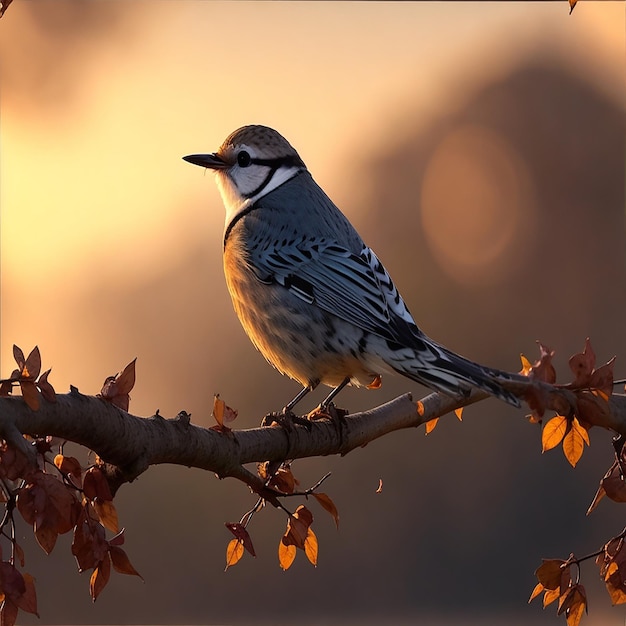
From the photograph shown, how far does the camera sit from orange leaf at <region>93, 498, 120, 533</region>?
212 centimetres

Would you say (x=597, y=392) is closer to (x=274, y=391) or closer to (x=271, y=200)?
(x=271, y=200)

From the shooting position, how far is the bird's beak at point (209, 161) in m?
4.32

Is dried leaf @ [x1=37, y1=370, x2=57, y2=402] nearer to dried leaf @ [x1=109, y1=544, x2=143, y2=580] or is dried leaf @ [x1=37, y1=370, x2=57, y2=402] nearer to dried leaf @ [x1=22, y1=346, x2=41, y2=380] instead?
dried leaf @ [x1=22, y1=346, x2=41, y2=380]

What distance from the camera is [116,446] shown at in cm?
222

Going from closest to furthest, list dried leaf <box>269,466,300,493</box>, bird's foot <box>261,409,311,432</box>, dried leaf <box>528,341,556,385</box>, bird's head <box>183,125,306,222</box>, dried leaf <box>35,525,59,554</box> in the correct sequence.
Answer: dried leaf <box>35,525,59,554</box>
dried leaf <box>528,341,556,385</box>
dried leaf <box>269,466,300,493</box>
bird's foot <box>261,409,311,432</box>
bird's head <box>183,125,306,222</box>

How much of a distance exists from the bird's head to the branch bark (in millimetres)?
1531

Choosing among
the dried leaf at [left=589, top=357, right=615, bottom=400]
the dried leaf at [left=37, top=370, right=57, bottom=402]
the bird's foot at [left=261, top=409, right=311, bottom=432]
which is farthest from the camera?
the bird's foot at [left=261, top=409, right=311, bottom=432]

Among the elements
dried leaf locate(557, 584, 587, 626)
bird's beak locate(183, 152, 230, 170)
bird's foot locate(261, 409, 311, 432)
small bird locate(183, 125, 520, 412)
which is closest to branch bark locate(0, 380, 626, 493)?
bird's foot locate(261, 409, 311, 432)

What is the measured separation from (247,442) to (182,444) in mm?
273

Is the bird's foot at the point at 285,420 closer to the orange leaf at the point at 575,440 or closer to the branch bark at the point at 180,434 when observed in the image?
the branch bark at the point at 180,434

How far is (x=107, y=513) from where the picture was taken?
2.13 metres

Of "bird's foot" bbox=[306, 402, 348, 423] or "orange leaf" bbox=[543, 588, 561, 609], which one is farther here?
"bird's foot" bbox=[306, 402, 348, 423]

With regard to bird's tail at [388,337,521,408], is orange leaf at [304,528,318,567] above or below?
below

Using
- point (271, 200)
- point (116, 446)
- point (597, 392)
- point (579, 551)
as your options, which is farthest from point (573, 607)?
point (579, 551)
